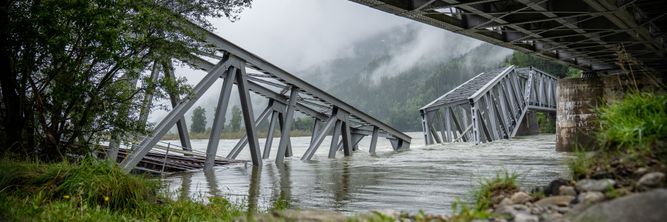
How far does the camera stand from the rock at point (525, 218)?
14.7ft

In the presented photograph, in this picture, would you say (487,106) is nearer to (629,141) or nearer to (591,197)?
(629,141)

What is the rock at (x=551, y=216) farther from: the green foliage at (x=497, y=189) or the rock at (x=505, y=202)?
the green foliage at (x=497, y=189)

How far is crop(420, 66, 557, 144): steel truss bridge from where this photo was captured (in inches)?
1619

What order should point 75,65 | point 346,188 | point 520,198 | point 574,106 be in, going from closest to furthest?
point 520,198, point 75,65, point 346,188, point 574,106

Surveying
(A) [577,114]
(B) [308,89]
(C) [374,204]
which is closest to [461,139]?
(A) [577,114]

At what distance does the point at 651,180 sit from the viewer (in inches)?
180

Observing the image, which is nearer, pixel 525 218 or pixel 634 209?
pixel 634 209

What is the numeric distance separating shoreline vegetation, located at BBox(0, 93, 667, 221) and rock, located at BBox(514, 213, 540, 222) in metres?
0.01

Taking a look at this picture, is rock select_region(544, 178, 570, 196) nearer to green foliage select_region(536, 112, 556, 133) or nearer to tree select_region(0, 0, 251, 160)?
tree select_region(0, 0, 251, 160)

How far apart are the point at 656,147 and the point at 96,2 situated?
385 inches

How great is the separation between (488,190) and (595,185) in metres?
1.08

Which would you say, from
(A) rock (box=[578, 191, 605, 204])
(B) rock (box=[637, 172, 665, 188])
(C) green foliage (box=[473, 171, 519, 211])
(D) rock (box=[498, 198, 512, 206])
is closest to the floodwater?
(C) green foliage (box=[473, 171, 519, 211])

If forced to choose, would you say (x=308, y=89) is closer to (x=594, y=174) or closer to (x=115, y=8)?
(x=115, y=8)

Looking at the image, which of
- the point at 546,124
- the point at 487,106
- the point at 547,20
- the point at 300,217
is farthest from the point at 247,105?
the point at 546,124
